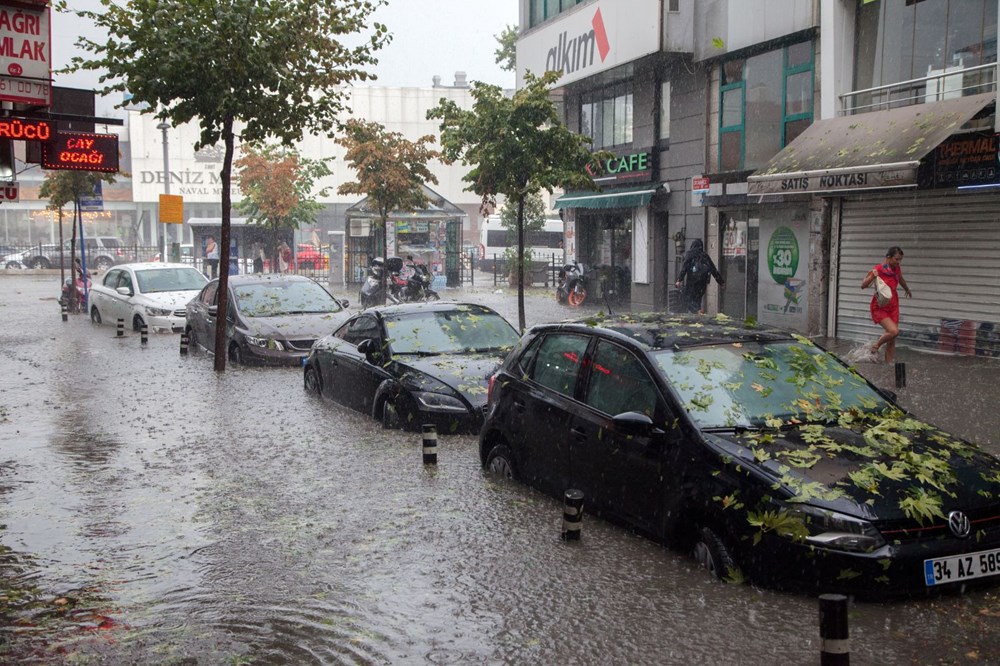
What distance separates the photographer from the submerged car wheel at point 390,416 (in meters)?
11.2

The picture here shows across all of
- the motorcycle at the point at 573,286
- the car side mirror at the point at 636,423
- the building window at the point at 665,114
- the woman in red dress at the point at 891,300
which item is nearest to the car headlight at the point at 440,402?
the car side mirror at the point at 636,423

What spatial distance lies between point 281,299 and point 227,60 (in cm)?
436

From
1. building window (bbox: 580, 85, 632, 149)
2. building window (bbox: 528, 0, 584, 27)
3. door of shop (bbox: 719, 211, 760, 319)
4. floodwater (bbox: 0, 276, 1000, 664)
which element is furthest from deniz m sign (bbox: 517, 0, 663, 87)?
floodwater (bbox: 0, 276, 1000, 664)

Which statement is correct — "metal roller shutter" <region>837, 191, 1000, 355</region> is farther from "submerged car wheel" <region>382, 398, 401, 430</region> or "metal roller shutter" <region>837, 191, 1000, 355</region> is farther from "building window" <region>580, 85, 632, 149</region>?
"submerged car wheel" <region>382, 398, 401, 430</region>

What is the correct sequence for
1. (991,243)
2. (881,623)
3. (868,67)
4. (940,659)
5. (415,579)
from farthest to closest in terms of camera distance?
(868,67) < (991,243) < (415,579) < (881,623) < (940,659)

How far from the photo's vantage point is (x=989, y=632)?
16.7ft

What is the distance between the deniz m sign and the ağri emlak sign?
12690mm

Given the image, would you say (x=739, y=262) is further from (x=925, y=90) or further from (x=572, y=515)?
(x=572, y=515)

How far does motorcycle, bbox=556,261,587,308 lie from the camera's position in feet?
96.6

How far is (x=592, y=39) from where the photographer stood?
88.7ft

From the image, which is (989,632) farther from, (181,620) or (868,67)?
(868,67)

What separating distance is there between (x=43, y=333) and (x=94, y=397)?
35.7 ft

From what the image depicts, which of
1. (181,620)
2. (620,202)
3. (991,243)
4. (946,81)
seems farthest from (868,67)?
(181,620)

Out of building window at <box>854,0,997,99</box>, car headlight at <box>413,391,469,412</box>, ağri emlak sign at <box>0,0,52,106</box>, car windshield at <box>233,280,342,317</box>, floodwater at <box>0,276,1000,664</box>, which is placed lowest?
floodwater at <box>0,276,1000,664</box>
